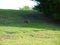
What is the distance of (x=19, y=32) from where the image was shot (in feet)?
41.4

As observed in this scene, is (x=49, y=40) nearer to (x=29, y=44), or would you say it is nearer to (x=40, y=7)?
(x=29, y=44)

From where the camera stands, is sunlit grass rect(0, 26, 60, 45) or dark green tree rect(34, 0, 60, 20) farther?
dark green tree rect(34, 0, 60, 20)

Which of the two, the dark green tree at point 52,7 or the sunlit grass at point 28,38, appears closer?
the sunlit grass at point 28,38

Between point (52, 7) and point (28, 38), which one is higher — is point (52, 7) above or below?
above

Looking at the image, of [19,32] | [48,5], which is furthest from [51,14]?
[19,32]

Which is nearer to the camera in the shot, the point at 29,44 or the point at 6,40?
the point at 29,44

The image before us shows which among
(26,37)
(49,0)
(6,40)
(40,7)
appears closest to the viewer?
(6,40)

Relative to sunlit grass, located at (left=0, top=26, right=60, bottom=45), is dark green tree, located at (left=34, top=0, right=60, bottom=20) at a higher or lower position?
higher

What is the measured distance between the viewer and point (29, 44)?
999 cm

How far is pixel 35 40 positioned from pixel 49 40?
682mm

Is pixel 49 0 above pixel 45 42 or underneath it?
above

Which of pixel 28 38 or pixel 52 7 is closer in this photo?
pixel 28 38

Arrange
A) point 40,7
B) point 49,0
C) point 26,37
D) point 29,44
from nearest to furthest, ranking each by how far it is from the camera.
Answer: point 29,44
point 26,37
point 49,0
point 40,7

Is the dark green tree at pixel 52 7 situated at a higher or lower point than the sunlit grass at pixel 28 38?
higher
